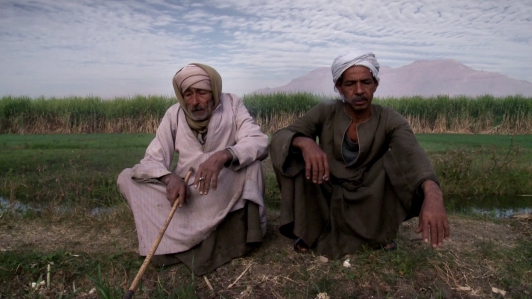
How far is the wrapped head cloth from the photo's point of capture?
3320 mm

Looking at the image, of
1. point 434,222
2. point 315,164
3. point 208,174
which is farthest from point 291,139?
point 434,222

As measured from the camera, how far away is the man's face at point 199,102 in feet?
10.9

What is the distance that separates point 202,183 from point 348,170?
38.8 inches

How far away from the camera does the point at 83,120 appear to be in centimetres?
1479

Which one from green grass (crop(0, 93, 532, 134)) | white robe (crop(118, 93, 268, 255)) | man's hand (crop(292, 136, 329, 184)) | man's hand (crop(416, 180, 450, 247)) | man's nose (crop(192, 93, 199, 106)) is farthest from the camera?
green grass (crop(0, 93, 532, 134))

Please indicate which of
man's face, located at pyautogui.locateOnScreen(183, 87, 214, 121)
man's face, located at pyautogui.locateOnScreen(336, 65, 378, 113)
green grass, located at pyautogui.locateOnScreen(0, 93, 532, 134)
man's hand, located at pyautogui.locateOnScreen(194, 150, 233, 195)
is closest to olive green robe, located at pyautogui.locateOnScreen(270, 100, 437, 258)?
man's face, located at pyautogui.locateOnScreen(336, 65, 378, 113)

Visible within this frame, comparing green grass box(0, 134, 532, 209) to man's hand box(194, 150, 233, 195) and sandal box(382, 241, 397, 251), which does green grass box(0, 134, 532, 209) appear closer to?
man's hand box(194, 150, 233, 195)

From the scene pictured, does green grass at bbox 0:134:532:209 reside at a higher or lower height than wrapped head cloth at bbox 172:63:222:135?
lower

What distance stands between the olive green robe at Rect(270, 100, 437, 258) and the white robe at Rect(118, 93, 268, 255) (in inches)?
8.8

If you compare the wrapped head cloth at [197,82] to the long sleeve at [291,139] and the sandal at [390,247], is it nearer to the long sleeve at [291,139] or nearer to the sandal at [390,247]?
the long sleeve at [291,139]

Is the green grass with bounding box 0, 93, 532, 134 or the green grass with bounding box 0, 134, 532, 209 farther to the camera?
the green grass with bounding box 0, 93, 532, 134

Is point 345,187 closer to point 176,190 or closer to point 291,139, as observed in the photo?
point 291,139

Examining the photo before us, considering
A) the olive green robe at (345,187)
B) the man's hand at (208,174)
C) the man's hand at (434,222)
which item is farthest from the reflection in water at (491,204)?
the man's hand at (208,174)

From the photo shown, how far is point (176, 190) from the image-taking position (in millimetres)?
3008
